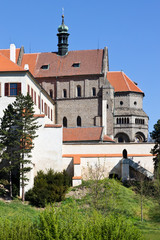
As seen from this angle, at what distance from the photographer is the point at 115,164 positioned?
170 feet

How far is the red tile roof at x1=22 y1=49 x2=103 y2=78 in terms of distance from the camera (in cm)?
7462

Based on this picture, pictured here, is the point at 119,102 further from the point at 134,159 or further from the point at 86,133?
the point at 134,159

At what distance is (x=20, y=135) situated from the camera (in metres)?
44.7

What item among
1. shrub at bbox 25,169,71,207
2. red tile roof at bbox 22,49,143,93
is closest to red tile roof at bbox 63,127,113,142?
shrub at bbox 25,169,71,207

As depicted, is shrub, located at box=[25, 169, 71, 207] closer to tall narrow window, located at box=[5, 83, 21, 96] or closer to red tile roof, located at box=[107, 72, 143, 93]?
tall narrow window, located at box=[5, 83, 21, 96]

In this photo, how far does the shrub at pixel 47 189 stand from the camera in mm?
43094

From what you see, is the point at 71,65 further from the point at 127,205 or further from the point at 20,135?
the point at 127,205

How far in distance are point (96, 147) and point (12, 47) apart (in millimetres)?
16087

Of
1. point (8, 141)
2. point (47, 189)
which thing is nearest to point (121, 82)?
point (8, 141)

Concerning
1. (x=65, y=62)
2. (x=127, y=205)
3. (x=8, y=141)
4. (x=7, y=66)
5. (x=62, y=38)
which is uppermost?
(x=62, y=38)

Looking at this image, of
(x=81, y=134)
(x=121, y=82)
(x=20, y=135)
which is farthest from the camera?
(x=121, y=82)

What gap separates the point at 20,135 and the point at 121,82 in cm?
3748

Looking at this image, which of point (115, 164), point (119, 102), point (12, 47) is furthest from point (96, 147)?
point (119, 102)

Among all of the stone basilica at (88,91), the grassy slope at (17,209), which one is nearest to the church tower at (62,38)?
the stone basilica at (88,91)
